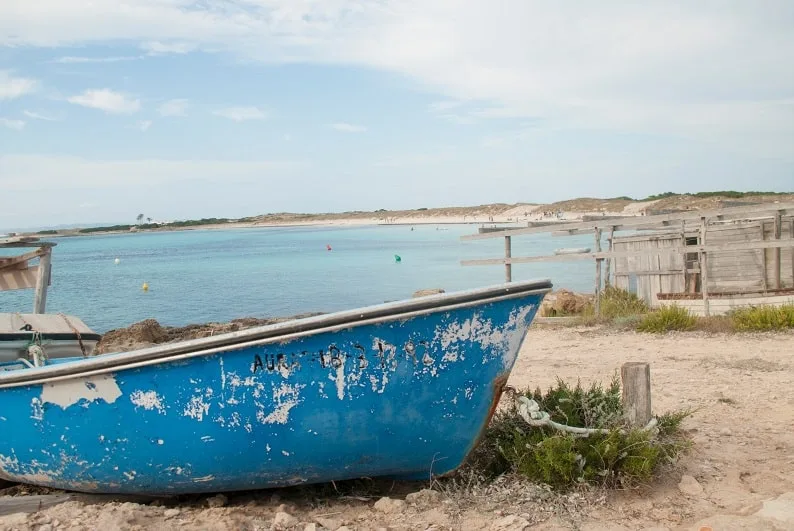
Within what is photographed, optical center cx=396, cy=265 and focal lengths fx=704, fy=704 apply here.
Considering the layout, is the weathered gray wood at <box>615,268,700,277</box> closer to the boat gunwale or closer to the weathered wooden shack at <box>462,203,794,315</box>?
the weathered wooden shack at <box>462,203,794,315</box>

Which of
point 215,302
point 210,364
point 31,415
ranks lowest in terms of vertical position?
point 215,302

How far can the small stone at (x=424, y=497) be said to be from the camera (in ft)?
14.4

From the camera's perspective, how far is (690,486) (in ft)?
14.5

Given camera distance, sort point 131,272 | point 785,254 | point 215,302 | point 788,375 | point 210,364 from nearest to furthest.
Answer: point 210,364 < point 788,375 < point 785,254 < point 215,302 < point 131,272

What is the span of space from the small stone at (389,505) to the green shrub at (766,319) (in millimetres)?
7111

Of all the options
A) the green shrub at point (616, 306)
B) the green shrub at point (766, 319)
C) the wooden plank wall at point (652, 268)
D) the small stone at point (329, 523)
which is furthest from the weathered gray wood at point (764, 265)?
the small stone at point (329, 523)

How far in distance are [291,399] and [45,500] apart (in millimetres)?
2082

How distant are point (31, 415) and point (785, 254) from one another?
13110 mm

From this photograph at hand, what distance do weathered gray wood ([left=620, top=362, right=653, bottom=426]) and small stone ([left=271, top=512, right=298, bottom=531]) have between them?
7.39 ft

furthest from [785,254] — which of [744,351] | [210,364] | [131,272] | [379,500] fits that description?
[131,272]

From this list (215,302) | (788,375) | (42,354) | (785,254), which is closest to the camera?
(42,354)

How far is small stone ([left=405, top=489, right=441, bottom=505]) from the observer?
4.38 meters

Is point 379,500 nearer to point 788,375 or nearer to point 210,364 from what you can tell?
point 210,364

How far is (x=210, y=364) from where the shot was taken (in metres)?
4.09
